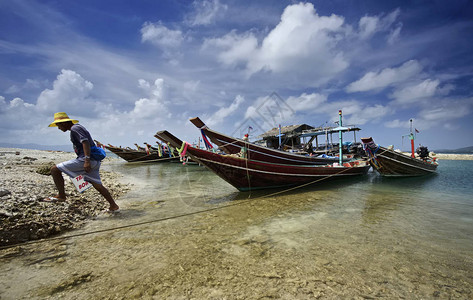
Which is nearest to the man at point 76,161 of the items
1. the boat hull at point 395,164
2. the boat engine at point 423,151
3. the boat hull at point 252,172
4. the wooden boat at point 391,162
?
the boat hull at point 252,172

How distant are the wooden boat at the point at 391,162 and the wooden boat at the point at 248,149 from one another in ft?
12.0

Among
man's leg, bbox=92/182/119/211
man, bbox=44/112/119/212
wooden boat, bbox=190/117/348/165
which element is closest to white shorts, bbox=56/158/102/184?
man, bbox=44/112/119/212

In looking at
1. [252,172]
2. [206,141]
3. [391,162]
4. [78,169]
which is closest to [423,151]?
[391,162]

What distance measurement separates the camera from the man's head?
414 centimetres

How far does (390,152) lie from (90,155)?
1587 cm

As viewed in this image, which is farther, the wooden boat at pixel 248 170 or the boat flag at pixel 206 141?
→ the boat flag at pixel 206 141

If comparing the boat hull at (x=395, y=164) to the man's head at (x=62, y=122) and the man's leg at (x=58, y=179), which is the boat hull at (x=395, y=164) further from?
the man's leg at (x=58, y=179)

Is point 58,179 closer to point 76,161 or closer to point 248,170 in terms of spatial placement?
point 76,161

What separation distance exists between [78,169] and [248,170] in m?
5.12

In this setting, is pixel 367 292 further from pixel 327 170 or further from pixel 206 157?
pixel 327 170

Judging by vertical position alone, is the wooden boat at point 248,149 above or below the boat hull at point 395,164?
above

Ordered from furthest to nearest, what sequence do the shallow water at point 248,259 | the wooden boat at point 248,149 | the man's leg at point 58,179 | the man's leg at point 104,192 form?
the wooden boat at point 248,149
the man's leg at point 104,192
the man's leg at point 58,179
the shallow water at point 248,259

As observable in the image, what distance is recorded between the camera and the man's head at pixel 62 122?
414 centimetres

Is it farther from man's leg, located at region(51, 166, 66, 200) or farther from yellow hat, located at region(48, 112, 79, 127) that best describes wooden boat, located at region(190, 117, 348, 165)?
man's leg, located at region(51, 166, 66, 200)
